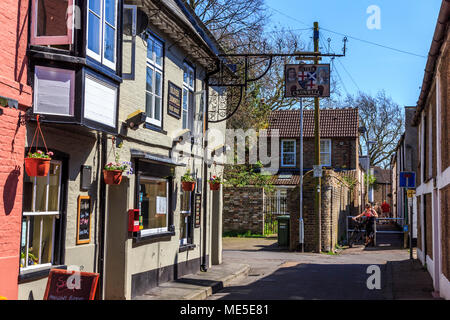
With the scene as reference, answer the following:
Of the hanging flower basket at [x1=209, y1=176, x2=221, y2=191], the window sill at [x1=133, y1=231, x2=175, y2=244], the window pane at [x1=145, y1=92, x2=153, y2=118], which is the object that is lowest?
the window sill at [x1=133, y1=231, x2=175, y2=244]

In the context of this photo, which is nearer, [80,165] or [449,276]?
[80,165]

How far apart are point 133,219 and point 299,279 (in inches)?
231

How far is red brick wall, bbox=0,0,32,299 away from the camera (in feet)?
22.9

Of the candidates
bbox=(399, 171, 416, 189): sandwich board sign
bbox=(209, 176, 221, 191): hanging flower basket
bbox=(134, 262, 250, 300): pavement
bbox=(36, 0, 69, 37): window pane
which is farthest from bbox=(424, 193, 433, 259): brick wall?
bbox=(36, 0, 69, 37): window pane

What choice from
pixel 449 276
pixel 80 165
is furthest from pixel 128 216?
pixel 449 276

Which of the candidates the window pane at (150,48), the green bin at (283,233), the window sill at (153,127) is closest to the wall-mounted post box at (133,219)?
the window sill at (153,127)

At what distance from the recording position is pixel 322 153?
38406 millimetres

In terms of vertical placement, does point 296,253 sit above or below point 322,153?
below

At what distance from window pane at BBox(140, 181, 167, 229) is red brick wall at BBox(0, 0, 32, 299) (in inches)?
177

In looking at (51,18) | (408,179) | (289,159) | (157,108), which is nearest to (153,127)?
(157,108)

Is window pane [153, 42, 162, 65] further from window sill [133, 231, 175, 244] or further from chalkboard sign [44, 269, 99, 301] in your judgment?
chalkboard sign [44, 269, 99, 301]

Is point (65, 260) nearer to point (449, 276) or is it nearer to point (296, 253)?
point (449, 276)

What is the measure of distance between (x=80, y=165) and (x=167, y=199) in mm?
4445

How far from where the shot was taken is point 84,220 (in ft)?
29.6
